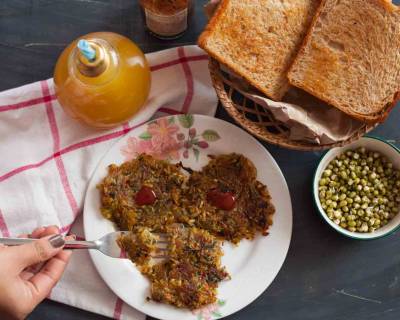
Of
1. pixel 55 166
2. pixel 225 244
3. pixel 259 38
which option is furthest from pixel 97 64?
pixel 225 244

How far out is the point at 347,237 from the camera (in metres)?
2.22

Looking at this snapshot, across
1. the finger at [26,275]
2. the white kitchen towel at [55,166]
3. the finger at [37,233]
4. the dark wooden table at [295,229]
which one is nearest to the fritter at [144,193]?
the white kitchen towel at [55,166]

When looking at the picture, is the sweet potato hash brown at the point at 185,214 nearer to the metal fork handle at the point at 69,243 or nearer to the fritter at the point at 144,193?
the fritter at the point at 144,193

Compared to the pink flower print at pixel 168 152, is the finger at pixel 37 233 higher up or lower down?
lower down


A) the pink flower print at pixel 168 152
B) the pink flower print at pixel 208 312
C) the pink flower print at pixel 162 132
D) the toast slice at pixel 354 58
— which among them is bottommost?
the pink flower print at pixel 208 312

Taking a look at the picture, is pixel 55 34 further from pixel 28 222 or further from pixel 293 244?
pixel 293 244

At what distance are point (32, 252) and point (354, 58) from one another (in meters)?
1.41

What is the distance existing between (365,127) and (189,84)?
0.76 metres

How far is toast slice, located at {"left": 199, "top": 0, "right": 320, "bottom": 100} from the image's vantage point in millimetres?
2010

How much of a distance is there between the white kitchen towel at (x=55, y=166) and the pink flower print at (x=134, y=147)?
0.07m

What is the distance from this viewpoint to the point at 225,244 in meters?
2.13

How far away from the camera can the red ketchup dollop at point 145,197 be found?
2.07 metres

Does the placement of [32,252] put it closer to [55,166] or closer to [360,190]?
[55,166]

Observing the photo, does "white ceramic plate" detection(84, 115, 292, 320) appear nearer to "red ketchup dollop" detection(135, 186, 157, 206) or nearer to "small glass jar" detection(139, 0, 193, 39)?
"red ketchup dollop" detection(135, 186, 157, 206)
